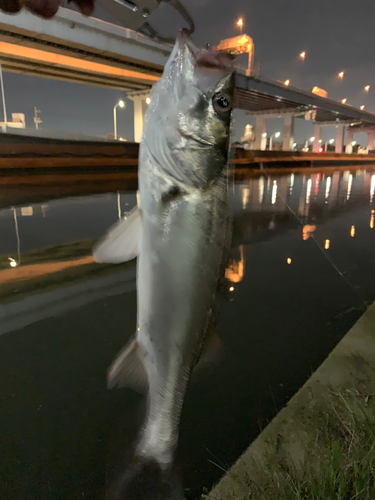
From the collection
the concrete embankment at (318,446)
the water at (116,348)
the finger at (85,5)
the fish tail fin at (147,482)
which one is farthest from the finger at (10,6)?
the concrete embankment at (318,446)

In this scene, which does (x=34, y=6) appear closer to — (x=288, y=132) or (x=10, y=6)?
(x=10, y=6)

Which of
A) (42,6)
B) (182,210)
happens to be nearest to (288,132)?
(42,6)

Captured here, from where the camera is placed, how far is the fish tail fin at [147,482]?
72.0 inches

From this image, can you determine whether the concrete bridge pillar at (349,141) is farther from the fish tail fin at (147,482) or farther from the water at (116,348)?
the fish tail fin at (147,482)

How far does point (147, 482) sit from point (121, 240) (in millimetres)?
1563

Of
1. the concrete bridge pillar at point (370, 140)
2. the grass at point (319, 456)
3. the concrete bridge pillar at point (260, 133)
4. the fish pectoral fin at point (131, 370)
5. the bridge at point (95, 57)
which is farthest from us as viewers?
the concrete bridge pillar at point (370, 140)

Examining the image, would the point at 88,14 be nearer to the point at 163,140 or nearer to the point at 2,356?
the point at 163,140

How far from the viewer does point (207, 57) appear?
144cm

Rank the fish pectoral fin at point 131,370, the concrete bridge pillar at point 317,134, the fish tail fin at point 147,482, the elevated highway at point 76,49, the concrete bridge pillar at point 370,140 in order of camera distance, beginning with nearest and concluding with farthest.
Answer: the fish pectoral fin at point 131,370
the fish tail fin at point 147,482
the elevated highway at point 76,49
the concrete bridge pillar at point 317,134
the concrete bridge pillar at point 370,140

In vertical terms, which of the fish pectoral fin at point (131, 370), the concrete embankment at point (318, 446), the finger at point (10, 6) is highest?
the finger at point (10, 6)

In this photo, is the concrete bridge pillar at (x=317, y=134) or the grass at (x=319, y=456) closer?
the grass at (x=319, y=456)

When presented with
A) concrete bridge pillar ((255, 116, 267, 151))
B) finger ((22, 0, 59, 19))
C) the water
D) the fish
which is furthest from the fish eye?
concrete bridge pillar ((255, 116, 267, 151))

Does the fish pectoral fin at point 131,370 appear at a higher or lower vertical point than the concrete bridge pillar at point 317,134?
lower

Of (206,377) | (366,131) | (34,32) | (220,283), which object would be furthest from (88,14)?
(366,131)
